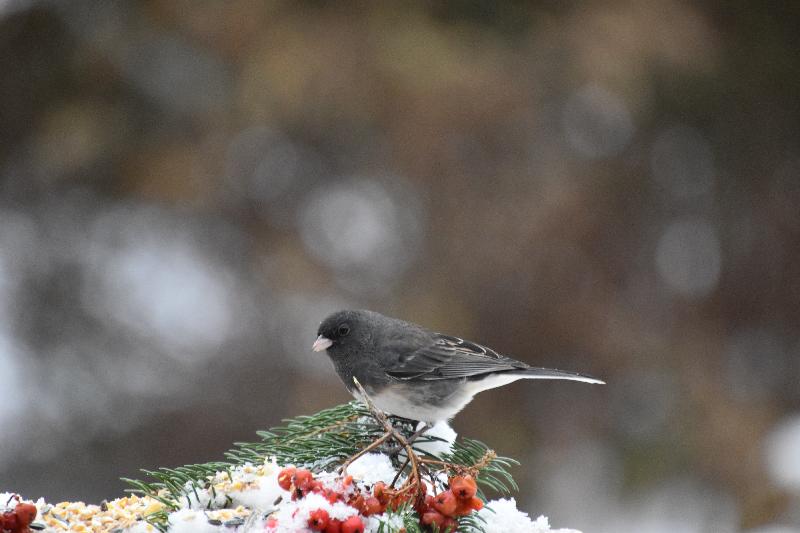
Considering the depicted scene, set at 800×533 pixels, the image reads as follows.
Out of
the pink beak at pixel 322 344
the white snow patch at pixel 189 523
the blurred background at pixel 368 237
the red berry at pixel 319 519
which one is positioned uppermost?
the blurred background at pixel 368 237

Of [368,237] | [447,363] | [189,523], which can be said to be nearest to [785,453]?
[368,237]

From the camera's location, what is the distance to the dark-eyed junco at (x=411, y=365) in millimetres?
2588

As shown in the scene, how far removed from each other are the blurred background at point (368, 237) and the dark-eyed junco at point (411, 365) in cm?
191

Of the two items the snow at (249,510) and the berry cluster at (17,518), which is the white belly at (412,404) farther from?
the berry cluster at (17,518)

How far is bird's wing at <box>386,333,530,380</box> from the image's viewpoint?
8.89 feet

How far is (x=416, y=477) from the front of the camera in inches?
55.2

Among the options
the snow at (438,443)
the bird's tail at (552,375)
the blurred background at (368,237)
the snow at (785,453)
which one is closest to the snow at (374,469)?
the snow at (438,443)

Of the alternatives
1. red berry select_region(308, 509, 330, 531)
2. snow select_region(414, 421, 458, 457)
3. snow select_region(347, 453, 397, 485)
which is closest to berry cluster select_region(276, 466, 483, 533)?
red berry select_region(308, 509, 330, 531)

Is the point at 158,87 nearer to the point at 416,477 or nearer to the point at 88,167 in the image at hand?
the point at 88,167

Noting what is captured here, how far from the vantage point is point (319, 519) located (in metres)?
1.32

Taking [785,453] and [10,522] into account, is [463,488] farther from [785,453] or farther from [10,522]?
[785,453]

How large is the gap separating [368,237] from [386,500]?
3.72 metres

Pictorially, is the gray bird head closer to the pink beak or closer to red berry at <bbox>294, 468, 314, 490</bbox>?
the pink beak

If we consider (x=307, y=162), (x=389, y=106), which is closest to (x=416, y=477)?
(x=389, y=106)
